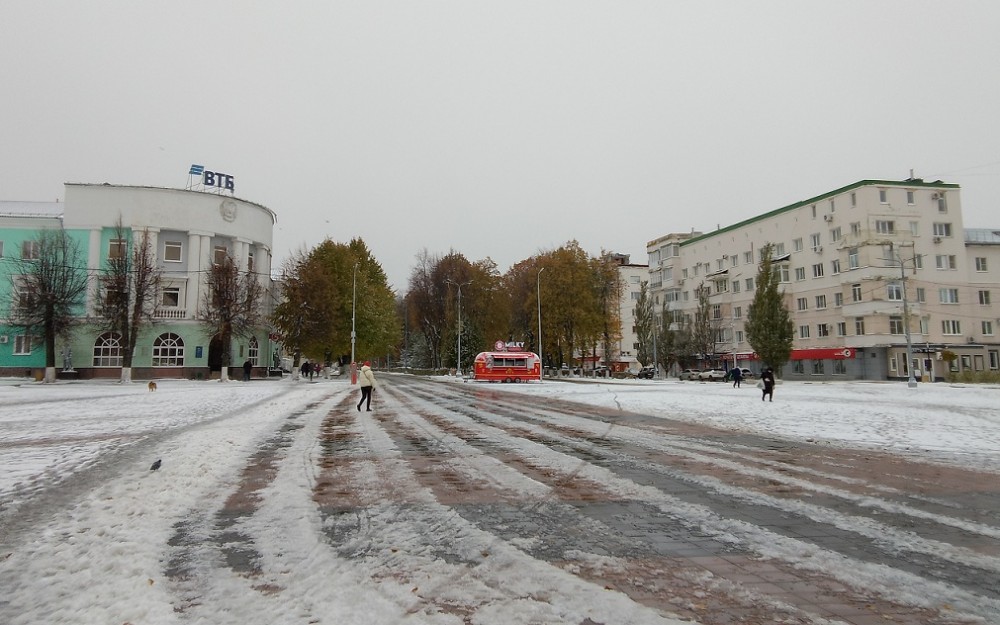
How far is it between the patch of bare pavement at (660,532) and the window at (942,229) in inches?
2255

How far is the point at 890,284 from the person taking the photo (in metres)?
52.8

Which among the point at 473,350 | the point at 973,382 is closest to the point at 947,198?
the point at 973,382

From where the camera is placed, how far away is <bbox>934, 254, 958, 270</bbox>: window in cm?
5438

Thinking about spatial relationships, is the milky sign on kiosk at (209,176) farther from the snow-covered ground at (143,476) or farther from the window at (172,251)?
the snow-covered ground at (143,476)

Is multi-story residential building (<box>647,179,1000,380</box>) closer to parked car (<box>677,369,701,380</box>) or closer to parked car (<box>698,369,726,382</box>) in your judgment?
parked car (<box>698,369,726,382</box>)

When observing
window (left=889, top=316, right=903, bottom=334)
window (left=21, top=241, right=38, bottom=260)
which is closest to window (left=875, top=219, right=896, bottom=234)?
window (left=889, top=316, right=903, bottom=334)

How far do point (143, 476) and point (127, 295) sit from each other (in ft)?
Result: 131

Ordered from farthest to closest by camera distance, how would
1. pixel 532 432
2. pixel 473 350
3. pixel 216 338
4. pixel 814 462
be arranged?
1. pixel 473 350
2. pixel 216 338
3. pixel 532 432
4. pixel 814 462

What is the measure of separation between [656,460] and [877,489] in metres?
3.07

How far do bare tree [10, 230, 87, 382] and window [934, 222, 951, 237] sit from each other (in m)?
72.3

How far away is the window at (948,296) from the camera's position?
2122 inches

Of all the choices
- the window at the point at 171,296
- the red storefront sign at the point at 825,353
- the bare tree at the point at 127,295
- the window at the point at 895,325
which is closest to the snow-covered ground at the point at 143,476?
the bare tree at the point at 127,295

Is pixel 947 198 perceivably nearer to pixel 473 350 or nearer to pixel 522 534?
pixel 473 350

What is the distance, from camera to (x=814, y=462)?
31.0 ft
